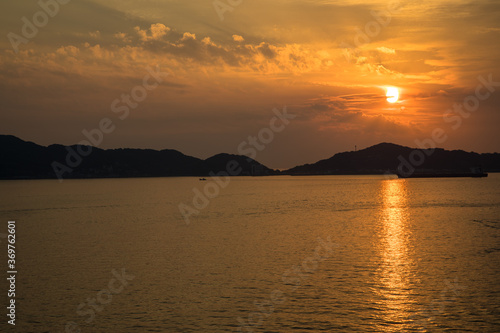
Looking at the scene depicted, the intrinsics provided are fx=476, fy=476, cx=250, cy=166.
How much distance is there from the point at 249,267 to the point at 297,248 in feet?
35.3

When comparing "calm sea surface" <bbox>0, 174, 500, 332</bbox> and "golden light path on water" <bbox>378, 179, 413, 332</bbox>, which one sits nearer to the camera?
"calm sea surface" <bbox>0, 174, 500, 332</bbox>

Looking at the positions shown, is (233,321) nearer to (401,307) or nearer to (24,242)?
(401,307)

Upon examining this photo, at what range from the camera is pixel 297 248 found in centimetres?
4622

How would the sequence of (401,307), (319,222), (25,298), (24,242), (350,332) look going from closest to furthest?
(350,332)
(401,307)
(25,298)
(24,242)
(319,222)

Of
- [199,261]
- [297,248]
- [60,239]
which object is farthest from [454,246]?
[60,239]

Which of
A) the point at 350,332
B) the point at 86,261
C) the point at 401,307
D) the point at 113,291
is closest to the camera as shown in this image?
the point at 350,332

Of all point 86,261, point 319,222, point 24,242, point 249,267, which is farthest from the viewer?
point 319,222

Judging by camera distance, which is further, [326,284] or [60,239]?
[60,239]

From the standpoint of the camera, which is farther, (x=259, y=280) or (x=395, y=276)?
(x=395, y=276)

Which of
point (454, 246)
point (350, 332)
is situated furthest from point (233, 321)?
point (454, 246)

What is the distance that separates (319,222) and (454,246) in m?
26.7

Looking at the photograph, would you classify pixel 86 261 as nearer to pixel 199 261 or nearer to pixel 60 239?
pixel 199 261

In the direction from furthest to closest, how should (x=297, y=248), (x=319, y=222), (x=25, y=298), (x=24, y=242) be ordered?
(x=319, y=222) → (x=24, y=242) → (x=297, y=248) → (x=25, y=298)

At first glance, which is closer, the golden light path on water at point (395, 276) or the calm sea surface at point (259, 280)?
the calm sea surface at point (259, 280)
